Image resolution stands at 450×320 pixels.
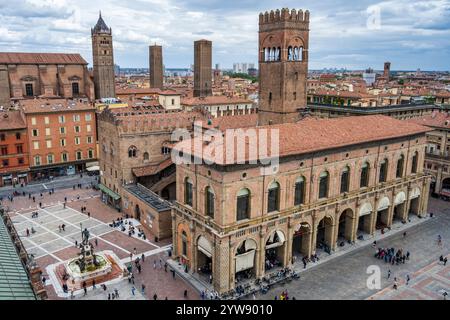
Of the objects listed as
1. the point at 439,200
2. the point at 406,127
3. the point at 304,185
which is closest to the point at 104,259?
the point at 304,185

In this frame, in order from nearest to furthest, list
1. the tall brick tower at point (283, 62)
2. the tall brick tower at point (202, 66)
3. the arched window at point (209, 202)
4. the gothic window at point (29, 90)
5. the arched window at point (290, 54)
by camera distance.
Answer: the arched window at point (209, 202) < the tall brick tower at point (283, 62) < the arched window at point (290, 54) < the gothic window at point (29, 90) < the tall brick tower at point (202, 66)

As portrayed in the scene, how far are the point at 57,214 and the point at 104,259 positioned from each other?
58.8 feet

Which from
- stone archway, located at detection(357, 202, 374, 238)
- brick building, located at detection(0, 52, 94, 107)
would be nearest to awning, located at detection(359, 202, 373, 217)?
stone archway, located at detection(357, 202, 374, 238)

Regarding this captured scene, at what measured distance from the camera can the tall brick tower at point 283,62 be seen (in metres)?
51.2

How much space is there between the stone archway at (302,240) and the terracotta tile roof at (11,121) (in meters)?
48.5

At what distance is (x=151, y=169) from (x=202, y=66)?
76.2m

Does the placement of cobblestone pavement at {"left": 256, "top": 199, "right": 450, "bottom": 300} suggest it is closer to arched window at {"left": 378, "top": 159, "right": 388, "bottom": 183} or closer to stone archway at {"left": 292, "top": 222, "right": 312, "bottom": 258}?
stone archway at {"left": 292, "top": 222, "right": 312, "bottom": 258}

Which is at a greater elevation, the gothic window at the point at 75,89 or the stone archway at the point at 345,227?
the gothic window at the point at 75,89

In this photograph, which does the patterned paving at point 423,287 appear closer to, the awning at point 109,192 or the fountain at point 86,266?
the fountain at point 86,266

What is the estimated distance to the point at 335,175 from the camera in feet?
127

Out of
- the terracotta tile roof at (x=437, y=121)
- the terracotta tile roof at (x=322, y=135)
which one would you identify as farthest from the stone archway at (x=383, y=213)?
the terracotta tile roof at (x=437, y=121)

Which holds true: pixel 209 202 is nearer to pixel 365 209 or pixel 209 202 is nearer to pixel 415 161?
pixel 365 209

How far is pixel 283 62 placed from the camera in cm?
5156

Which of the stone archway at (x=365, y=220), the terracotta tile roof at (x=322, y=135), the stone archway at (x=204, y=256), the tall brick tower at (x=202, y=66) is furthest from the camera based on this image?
the tall brick tower at (x=202, y=66)
